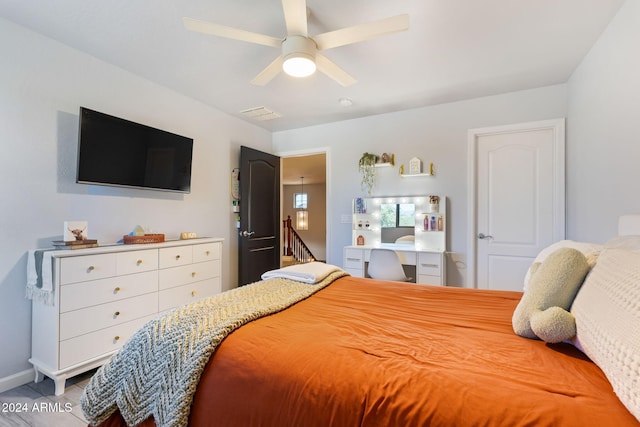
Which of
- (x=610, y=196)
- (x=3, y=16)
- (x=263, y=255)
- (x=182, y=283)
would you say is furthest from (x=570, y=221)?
(x=3, y=16)

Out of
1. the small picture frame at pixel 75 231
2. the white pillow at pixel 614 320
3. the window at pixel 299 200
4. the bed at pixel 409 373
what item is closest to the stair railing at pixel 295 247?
the window at pixel 299 200

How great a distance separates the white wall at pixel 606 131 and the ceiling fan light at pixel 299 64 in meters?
1.91

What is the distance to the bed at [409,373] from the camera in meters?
0.74

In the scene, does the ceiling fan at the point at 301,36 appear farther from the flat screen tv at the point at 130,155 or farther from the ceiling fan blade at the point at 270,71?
the flat screen tv at the point at 130,155

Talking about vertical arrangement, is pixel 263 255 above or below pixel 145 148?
below

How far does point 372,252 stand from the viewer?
3.29m

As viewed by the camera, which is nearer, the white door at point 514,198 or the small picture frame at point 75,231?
the small picture frame at point 75,231

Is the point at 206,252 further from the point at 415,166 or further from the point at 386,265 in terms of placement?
the point at 415,166

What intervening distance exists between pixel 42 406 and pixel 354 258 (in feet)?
9.60

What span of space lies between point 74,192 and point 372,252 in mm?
2774

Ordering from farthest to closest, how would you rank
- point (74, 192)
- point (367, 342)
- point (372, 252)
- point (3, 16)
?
point (372, 252) → point (74, 192) → point (3, 16) → point (367, 342)

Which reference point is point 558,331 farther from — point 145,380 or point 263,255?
point 263,255

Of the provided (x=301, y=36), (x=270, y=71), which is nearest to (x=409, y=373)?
(x=301, y=36)

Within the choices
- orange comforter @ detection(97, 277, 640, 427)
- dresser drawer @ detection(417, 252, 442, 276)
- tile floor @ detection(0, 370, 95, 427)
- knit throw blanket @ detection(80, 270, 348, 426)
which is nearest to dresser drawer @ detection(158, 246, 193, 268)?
tile floor @ detection(0, 370, 95, 427)
